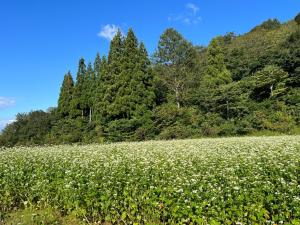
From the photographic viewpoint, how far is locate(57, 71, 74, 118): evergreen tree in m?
45.8

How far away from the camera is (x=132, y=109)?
33.8 m

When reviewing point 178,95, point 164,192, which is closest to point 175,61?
point 178,95

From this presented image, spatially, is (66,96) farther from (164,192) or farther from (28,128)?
(164,192)

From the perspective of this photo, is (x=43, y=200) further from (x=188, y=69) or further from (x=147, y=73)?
(x=188, y=69)

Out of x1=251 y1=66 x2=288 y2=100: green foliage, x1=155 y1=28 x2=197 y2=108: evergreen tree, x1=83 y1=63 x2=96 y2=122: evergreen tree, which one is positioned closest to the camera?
x1=251 y1=66 x2=288 y2=100: green foliage

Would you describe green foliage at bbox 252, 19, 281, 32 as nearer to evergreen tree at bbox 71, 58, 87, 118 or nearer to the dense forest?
the dense forest

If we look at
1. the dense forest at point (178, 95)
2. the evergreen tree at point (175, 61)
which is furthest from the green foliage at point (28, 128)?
the evergreen tree at point (175, 61)

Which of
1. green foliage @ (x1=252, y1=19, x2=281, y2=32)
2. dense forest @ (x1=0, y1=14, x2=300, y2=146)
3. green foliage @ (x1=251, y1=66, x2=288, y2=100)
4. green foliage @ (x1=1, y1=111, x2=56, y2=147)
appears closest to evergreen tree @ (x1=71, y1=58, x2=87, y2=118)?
dense forest @ (x1=0, y1=14, x2=300, y2=146)

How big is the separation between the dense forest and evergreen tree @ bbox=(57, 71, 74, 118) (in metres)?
0.16

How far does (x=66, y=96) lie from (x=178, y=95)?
16.8 metres

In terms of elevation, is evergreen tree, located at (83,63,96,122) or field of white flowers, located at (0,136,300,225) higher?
evergreen tree, located at (83,63,96,122)

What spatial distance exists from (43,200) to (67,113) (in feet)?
127

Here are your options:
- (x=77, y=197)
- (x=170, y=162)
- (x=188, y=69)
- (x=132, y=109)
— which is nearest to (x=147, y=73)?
(x=132, y=109)

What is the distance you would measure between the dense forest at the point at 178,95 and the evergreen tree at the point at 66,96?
0.16m
